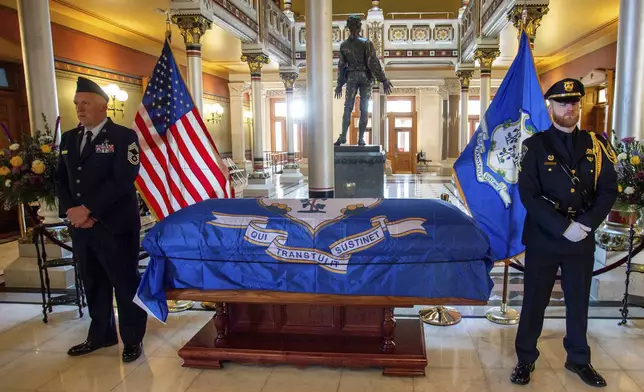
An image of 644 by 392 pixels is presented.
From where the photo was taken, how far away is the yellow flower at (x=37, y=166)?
392 cm

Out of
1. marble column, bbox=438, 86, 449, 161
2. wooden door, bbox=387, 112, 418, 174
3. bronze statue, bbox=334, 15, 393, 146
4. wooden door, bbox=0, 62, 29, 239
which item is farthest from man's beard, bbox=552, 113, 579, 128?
wooden door, bbox=387, 112, 418, 174

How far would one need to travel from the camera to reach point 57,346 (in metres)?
3.39

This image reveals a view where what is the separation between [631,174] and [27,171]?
5190 millimetres

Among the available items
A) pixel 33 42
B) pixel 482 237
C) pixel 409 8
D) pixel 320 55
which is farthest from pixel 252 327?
pixel 409 8

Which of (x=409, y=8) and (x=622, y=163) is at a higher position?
(x=409, y=8)

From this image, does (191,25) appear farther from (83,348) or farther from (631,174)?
(631,174)

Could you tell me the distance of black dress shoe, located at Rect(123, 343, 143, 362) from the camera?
3115 mm

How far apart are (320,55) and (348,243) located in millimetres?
2780

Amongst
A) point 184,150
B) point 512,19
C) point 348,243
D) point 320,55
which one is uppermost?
point 512,19

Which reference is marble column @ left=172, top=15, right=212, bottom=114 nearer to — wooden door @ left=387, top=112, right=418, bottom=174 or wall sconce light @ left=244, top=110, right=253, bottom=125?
wall sconce light @ left=244, top=110, right=253, bottom=125

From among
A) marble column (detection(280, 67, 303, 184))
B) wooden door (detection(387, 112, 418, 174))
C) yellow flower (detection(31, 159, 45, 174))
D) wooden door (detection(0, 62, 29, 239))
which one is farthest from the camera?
wooden door (detection(387, 112, 418, 174))

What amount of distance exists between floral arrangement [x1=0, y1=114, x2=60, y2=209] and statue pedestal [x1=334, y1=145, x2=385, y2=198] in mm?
3481

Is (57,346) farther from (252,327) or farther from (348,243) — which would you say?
(348,243)

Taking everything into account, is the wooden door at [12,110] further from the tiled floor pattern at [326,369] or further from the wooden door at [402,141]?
the wooden door at [402,141]
